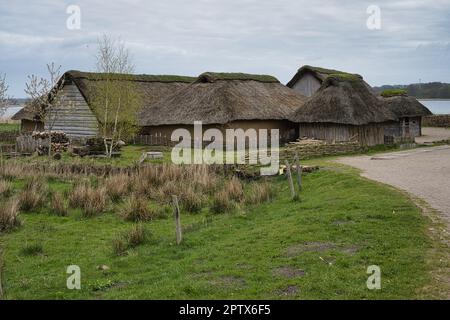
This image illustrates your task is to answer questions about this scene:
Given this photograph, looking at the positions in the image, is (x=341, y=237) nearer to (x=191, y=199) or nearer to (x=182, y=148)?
(x=191, y=199)

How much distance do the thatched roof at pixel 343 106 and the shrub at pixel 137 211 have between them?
60.0ft

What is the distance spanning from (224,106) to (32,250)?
2286 centimetres

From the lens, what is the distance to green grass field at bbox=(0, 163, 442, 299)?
25.9ft

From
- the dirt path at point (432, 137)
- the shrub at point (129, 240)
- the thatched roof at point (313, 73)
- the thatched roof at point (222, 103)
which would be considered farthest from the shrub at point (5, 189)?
the thatched roof at point (313, 73)

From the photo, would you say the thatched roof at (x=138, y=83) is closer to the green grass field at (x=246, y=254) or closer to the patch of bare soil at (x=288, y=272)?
the green grass field at (x=246, y=254)

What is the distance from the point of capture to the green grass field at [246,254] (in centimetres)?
789

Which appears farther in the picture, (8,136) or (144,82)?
(144,82)

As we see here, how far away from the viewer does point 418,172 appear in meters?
18.9

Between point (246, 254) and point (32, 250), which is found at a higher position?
point (246, 254)

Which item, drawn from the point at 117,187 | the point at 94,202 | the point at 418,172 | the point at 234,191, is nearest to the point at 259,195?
the point at 234,191

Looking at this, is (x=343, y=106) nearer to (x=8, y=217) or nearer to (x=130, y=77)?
(x=130, y=77)

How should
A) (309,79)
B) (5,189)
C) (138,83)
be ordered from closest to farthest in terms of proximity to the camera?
1. (5,189)
2. (138,83)
3. (309,79)

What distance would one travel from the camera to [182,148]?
33.1 meters

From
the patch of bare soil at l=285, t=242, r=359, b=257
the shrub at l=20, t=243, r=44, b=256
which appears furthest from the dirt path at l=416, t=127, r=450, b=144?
the shrub at l=20, t=243, r=44, b=256
